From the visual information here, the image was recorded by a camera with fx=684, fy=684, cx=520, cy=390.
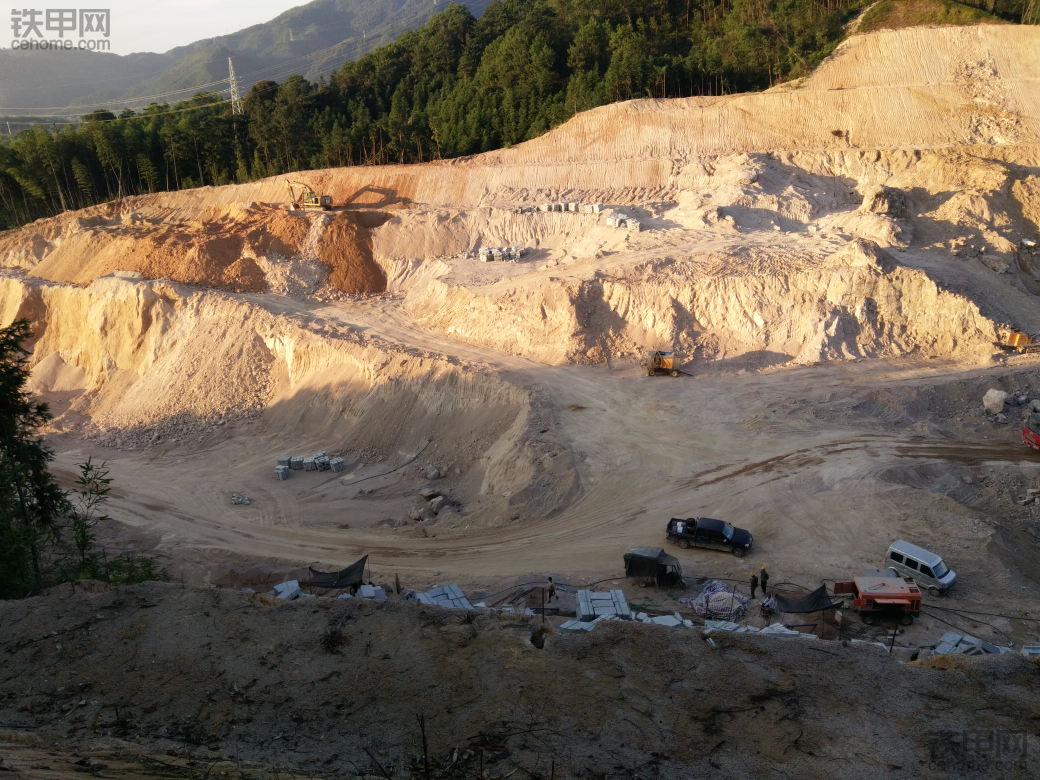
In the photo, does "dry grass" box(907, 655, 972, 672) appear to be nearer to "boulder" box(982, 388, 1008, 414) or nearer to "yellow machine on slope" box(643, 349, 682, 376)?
"boulder" box(982, 388, 1008, 414)

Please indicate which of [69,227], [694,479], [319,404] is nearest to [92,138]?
[69,227]

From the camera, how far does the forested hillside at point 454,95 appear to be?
52969 millimetres

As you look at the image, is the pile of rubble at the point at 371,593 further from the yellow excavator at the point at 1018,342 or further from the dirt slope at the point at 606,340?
the yellow excavator at the point at 1018,342

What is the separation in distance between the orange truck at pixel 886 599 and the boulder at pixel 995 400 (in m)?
12.0

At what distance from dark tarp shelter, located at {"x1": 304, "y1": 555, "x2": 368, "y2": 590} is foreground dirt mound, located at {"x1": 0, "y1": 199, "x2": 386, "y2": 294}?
2328 cm

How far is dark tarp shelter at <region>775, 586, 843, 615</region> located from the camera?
1520 cm

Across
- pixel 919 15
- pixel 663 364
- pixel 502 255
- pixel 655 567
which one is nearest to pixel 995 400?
pixel 663 364

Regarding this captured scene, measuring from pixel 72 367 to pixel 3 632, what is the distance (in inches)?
1224

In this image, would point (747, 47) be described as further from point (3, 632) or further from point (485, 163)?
point (3, 632)

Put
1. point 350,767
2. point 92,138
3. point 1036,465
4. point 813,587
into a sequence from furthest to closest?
point 92,138
point 1036,465
point 813,587
point 350,767

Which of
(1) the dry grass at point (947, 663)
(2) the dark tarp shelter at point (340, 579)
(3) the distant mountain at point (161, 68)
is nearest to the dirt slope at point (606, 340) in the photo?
(2) the dark tarp shelter at point (340, 579)

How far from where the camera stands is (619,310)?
30516 millimetres

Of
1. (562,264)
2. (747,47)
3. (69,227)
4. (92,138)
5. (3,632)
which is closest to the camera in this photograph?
(3,632)

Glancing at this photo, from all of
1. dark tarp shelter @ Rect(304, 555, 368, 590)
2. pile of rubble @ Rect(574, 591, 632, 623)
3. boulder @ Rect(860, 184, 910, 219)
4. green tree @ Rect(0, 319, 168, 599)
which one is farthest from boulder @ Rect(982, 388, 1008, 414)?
green tree @ Rect(0, 319, 168, 599)
